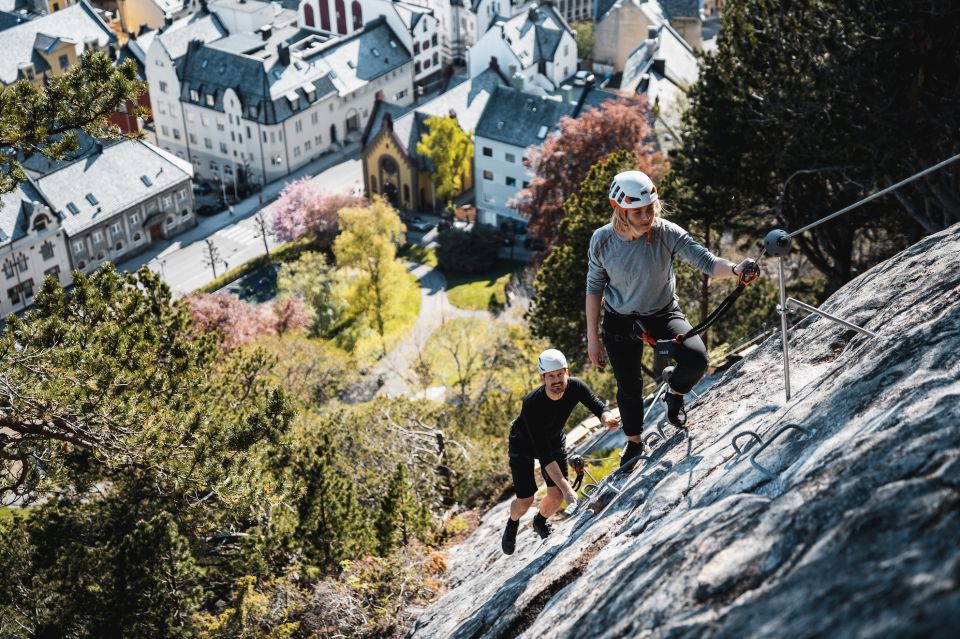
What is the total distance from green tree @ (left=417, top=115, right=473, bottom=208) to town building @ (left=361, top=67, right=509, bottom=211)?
3.14ft

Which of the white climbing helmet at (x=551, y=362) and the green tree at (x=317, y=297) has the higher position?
the white climbing helmet at (x=551, y=362)

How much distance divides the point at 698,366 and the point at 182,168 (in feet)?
208

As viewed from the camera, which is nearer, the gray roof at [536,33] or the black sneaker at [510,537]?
the black sneaker at [510,537]

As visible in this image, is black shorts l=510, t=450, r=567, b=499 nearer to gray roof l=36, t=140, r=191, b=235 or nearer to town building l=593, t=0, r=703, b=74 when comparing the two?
gray roof l=36, t=140, r=191, b=235

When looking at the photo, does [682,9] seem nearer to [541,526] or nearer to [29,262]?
[29,262]

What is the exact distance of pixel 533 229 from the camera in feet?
149

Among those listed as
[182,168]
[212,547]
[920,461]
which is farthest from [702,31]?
Result: [920,461]

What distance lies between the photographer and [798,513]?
765cm

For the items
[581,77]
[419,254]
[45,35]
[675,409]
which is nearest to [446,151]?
[419,254]

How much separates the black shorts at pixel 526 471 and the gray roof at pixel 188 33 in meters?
73.7

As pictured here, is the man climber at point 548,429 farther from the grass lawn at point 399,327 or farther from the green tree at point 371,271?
the green tree at point 371,271

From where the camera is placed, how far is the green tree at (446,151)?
216 ft

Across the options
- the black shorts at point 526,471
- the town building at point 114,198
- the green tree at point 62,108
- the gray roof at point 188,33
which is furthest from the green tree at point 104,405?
the gray roof at point 188,33

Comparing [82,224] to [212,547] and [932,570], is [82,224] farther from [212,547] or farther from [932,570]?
[932,570]
